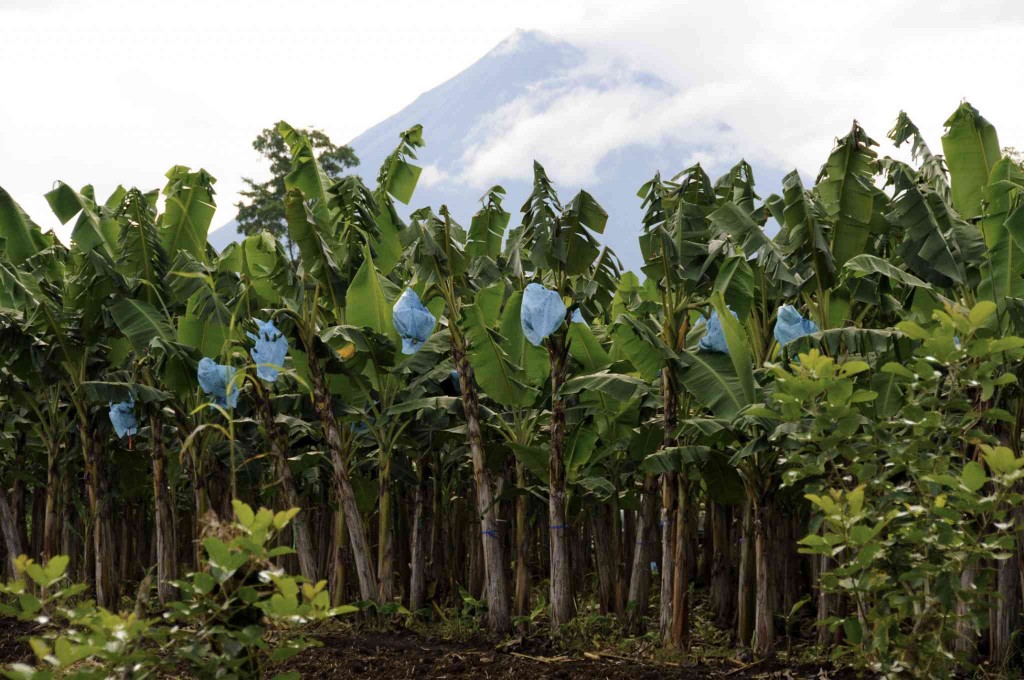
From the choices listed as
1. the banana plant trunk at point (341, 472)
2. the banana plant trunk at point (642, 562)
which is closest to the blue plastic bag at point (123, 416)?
the banana plant trunk at point (341, 472)

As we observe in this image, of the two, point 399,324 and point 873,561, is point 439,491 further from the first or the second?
point 873,561

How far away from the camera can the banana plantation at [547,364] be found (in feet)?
23.1

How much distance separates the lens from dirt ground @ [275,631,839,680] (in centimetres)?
675

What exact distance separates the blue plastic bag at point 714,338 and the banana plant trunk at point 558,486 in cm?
116

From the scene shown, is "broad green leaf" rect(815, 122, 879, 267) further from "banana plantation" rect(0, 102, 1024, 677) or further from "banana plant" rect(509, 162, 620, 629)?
"banana plant" rect(509, 162, 620, 629)

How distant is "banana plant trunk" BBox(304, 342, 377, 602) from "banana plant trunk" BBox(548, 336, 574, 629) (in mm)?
1805

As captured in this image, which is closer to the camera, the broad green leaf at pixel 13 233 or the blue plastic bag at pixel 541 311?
the blue plastic bag at pixel 541 311

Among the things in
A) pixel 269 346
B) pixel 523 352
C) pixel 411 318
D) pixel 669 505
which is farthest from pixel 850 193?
pixel 269 346

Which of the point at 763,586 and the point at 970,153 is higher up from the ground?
the point at 970,153

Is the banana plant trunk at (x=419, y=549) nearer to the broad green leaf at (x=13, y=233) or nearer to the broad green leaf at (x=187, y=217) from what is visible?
the broad green leaf at (x=187, y=217)

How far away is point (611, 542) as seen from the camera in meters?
9.66

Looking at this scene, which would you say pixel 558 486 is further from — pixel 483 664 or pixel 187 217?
pixel 187 217

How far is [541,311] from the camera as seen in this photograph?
7336 mm

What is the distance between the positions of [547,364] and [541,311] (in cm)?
149
